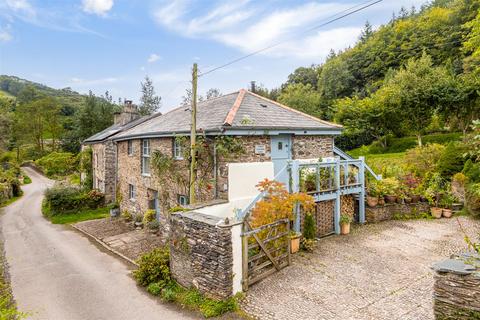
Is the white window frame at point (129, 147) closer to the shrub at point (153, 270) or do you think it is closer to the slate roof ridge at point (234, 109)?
the slate roof ridge at point (234, 109)

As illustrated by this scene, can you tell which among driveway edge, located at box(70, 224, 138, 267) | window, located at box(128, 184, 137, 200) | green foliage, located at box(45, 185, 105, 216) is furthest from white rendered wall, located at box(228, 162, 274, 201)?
green foliage, located at box(45, 185, 105, 216)

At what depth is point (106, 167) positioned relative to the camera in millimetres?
20375

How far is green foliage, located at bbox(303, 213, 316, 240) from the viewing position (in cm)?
999

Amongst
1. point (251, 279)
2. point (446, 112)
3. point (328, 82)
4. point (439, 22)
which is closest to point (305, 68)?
point (328, 82)

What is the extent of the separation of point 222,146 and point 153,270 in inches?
184

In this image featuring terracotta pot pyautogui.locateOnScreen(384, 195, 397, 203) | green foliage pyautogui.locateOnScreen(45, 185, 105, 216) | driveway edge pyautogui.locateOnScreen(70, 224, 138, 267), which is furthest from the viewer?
green foliage pyautogui.locateOnScreen(45, 185, 105, 216)

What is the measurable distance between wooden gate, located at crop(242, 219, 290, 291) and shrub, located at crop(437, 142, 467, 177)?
12.5 meters

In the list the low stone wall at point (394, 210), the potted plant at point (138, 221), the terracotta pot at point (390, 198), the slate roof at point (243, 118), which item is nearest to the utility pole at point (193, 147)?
the slate roof at point (243, 118)

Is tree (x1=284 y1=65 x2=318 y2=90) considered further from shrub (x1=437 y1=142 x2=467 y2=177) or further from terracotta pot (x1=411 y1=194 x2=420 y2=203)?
terracotta pot (x1=411 y1=194 x2=420 y2=203)

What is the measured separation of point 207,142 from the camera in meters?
10.5

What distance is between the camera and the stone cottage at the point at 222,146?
33.2ft

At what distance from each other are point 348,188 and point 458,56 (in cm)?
4607

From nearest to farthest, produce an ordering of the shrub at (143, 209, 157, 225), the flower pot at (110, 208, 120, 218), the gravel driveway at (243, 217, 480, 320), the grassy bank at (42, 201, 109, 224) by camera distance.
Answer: the gravel driveway at (243, 217, 480, 320)
the shrub at (143, 209, 157, 225)
the flower pot at (110, 208, 120, 218)
the grassy bank at (42, 201, 109, 224)

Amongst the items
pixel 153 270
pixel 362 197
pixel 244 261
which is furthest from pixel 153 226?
pixel 362 197
